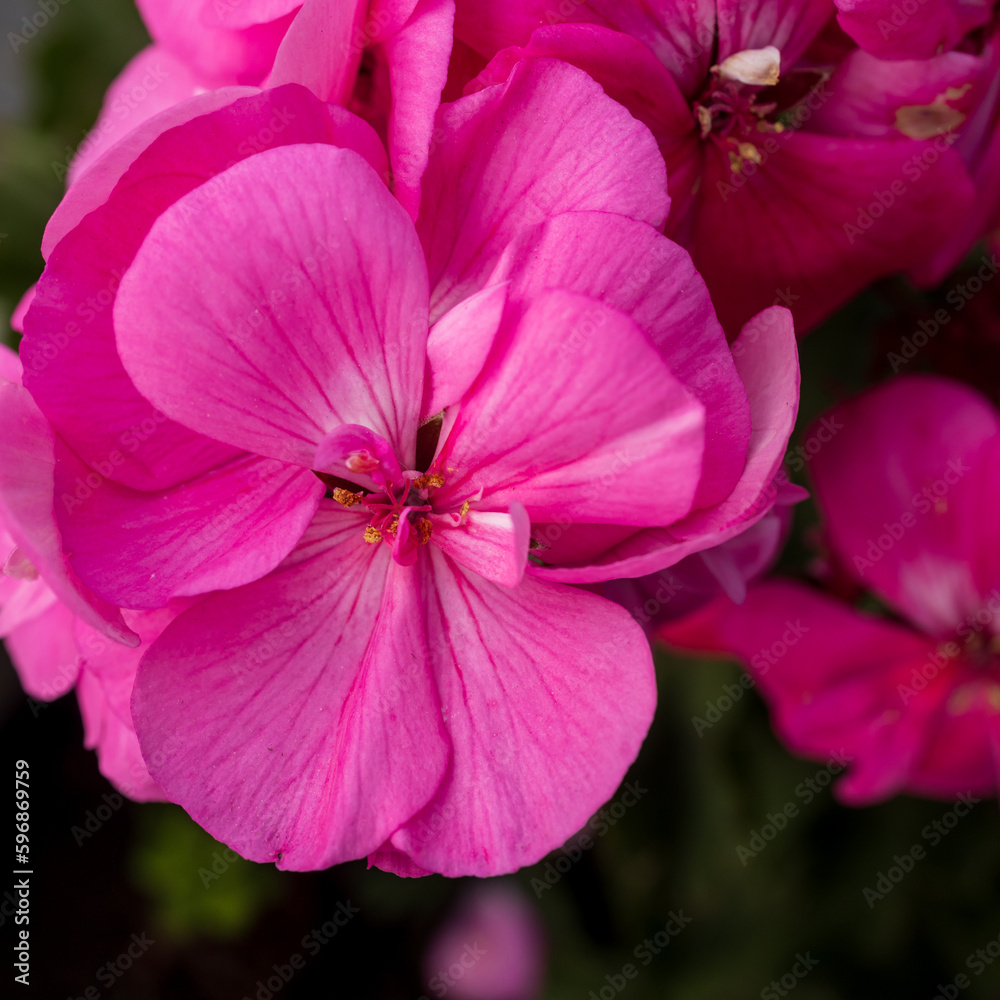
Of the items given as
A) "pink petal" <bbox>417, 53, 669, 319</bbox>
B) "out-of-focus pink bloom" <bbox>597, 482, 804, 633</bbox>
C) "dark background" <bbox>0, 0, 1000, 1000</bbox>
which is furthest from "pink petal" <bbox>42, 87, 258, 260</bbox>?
"dark background" <bbox>0, 0, 1000, 1000</bbox>

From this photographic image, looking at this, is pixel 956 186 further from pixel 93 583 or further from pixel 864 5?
pixel 93 583

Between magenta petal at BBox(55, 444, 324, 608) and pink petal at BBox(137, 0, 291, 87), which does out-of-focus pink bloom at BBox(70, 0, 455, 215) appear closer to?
pink petal at BBox(137, 0, 291, 87)

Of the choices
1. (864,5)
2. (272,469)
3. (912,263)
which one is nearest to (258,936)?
(272,469)

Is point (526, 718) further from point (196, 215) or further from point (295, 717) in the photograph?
point (196, 215)

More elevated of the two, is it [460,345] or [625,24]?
[625,24]

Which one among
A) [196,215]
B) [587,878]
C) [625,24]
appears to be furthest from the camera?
[587,878]

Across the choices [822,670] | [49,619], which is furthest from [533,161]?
Result: [822,670]

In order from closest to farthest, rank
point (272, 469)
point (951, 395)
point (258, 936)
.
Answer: point (272, 469) → point (951, 395) → point (258, 936)

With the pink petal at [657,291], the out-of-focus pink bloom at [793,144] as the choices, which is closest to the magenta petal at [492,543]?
the pink petal at [657,291]
